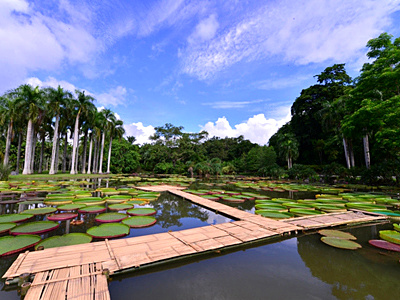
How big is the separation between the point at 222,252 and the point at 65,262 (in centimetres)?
293

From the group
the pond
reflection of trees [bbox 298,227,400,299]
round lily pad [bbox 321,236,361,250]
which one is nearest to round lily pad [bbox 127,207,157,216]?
the pond

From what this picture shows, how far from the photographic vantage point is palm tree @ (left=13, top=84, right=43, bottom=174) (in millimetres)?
21547

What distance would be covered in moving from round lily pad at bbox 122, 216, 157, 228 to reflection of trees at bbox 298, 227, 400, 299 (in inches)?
163

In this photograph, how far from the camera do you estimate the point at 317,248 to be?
4254 mm

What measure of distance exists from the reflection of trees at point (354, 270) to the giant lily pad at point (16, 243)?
572 cm

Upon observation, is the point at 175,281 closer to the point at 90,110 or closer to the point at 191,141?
the point at 90,110

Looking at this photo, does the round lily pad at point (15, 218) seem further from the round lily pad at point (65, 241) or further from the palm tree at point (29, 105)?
the palm tree at point (29, 105)

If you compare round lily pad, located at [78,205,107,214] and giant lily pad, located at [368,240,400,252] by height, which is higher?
round lily pad, located at [78,205,107,214]

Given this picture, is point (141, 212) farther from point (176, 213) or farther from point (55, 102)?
point (55, 102)

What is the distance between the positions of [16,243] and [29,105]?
84.7 ft

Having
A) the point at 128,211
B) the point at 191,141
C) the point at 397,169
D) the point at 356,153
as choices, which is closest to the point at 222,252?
the point at 128,211

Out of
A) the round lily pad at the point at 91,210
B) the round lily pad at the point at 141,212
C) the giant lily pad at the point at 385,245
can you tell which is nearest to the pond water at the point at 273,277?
the giant lily pad at the point at 385,245

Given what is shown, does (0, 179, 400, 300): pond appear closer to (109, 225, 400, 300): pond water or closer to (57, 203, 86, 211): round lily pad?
(109, 225, 400, 300): pond water

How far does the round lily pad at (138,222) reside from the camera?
17.8 feet
